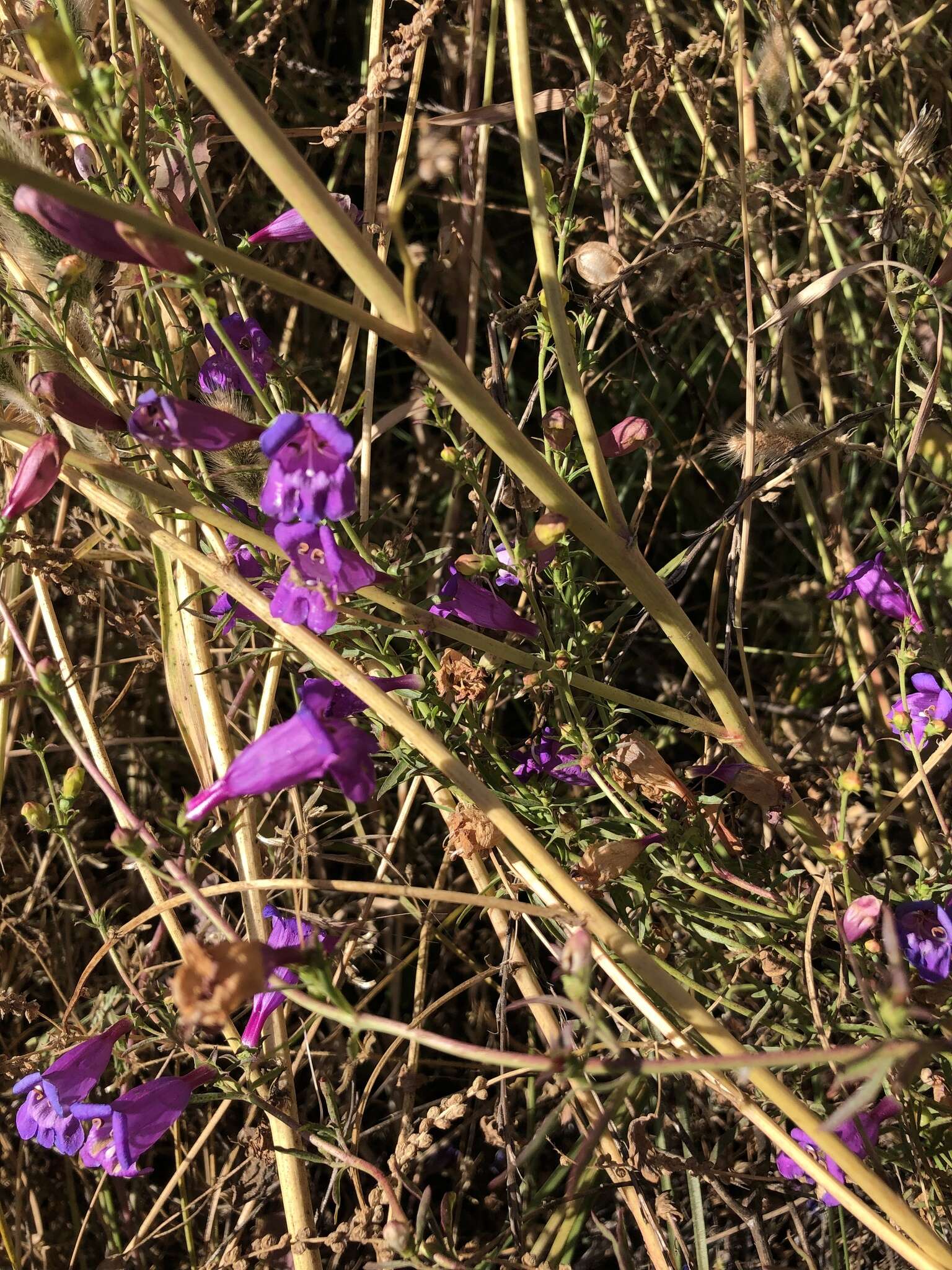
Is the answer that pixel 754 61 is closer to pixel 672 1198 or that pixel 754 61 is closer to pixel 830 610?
pixel 830 610

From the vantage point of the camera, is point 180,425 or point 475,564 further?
point 475,564

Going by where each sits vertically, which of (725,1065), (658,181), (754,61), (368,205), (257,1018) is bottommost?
(257,1018)

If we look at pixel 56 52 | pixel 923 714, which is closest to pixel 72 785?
pixel 56 52

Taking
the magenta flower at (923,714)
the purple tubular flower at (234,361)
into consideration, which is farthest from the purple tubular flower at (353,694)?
the magenta flower at (923,714)

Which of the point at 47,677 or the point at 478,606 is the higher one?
the point at 47,677

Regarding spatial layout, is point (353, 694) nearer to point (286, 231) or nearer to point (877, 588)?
point (286, 231)

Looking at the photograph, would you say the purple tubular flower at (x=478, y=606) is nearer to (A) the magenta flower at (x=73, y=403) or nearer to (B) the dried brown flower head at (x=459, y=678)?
(B) the dried brown flower head at (x=459, y=678)

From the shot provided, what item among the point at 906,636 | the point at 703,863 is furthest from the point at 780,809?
the point at 906,636

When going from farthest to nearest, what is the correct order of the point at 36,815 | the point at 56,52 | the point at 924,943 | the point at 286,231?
the point at 286,231
the point at 924,943
the point at 36,815
the point at 56,52
